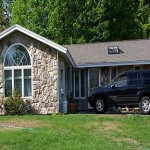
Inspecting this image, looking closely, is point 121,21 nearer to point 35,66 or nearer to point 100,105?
point 100,105

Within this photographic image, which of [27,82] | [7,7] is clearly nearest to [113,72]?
[27,82]

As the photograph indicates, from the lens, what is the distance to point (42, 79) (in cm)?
2214

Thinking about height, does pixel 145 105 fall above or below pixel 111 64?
below

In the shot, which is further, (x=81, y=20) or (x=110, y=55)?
(x=81, y=20)

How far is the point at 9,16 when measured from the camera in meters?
53.5

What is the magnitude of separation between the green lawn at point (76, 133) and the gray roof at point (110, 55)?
267 inches

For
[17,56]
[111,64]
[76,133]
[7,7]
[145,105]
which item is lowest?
[76,133]

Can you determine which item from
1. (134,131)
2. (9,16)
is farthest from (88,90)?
(9,16)

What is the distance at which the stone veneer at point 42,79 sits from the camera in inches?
865

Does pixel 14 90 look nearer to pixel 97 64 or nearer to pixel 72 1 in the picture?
pixel 97 64

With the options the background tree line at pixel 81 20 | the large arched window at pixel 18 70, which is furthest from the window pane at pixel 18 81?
the background tree line at pixel 81 20

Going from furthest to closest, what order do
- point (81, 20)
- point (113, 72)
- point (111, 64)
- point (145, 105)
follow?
point (81, 20) < point (113, 72) < point (111, 64) < point (145, 105)

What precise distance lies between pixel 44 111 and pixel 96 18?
18108mm

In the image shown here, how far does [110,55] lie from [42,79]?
6.28 metres
